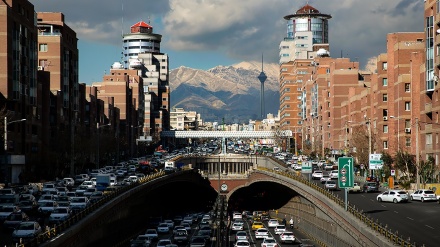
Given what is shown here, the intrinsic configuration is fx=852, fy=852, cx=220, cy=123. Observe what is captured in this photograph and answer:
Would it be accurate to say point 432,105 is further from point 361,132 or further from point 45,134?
point 45,134

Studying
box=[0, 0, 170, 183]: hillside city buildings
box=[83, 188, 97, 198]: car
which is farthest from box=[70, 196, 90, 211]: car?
box=[0, 0, 170, 183]: hillside city buildings

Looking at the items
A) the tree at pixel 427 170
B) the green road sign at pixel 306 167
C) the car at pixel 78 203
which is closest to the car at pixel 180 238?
the car at pixel 78 203

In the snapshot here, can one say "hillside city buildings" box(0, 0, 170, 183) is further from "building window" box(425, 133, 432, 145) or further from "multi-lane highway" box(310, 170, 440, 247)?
"building window" box(425, 133, 432, 145)

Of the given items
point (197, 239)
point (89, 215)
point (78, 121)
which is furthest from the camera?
point (78, 121)

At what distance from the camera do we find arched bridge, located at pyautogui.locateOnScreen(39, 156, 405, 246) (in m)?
61.8

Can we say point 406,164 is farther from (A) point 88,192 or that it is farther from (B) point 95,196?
(B) point 95,196

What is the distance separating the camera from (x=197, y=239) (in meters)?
→ 91.9

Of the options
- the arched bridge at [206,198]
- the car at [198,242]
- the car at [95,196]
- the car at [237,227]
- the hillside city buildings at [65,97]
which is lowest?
the car at [237,227]

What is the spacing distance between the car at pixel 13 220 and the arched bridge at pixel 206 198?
12.1ft

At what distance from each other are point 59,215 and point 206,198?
12824 centimetres

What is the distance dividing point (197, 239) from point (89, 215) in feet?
88.8

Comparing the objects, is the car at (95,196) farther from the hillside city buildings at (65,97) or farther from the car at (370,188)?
the car at (370,188)

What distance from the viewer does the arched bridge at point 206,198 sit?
6176cm

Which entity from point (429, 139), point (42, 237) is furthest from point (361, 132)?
point (42, 237)
